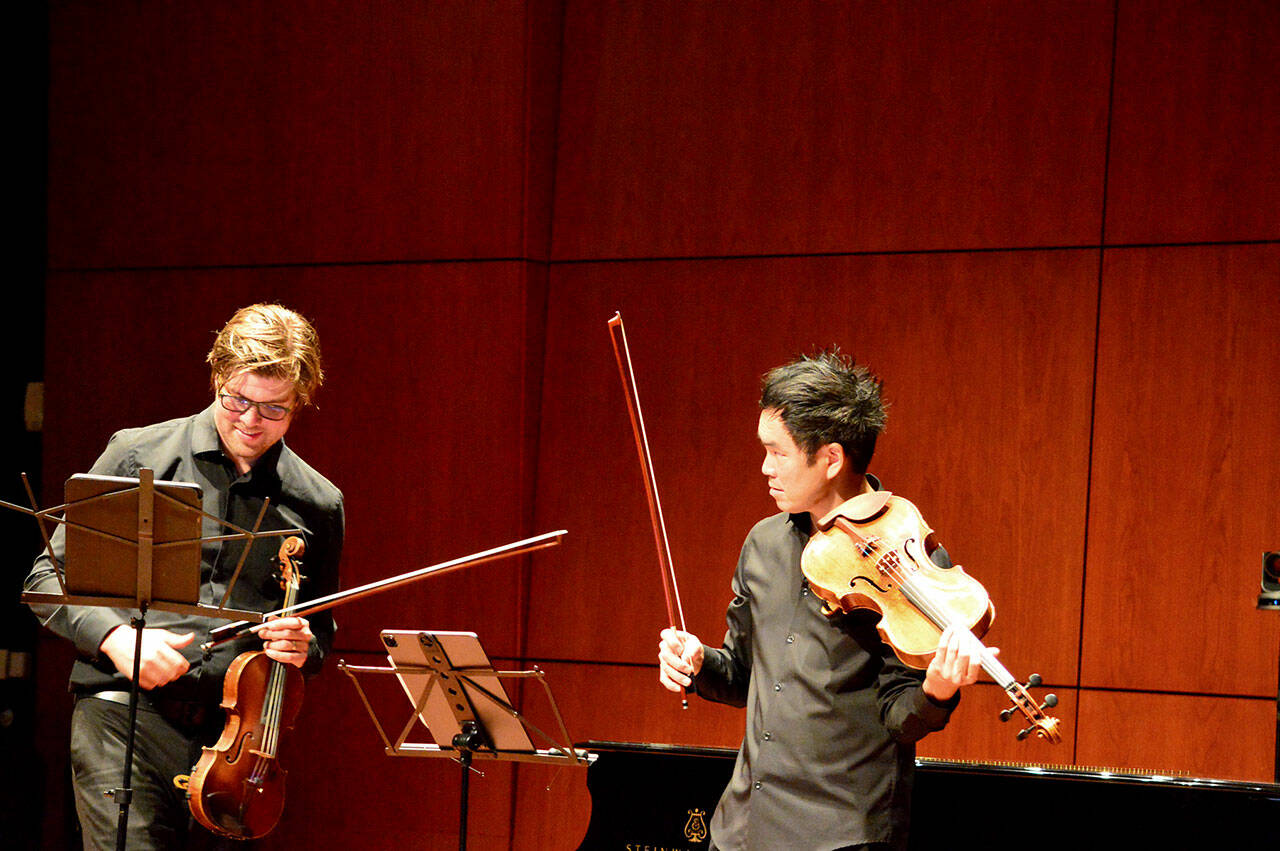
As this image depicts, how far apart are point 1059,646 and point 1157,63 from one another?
5.26 feet

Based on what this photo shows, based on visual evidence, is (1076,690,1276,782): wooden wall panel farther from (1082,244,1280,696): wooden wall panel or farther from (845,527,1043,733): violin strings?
(845,527,1043,733): violin strings

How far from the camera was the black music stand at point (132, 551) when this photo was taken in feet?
7.39

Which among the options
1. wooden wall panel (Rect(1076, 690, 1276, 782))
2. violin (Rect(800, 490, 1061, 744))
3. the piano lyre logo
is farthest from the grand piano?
wooden wall panel (Rect(1076, 690, 1276, 782))

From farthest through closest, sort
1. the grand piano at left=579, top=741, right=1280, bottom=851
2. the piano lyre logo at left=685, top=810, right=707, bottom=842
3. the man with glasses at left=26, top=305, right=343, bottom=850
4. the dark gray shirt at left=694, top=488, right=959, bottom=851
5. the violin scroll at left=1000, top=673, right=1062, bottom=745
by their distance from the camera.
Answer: the piano lyre logo at left=685, top=810, right=707, bottom=842, the man with glasses at left=26, top=305, right=343, bottom=850, the grand piano at left=579, top=741, right=1280, bottom=851, the dark gray shirt at left=694, top=488, right=959, bottom=851, the violin scroll at left=1000, top=673, right=1062, bottom=745

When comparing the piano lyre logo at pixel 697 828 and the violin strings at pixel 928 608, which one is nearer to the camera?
the violin strings at pixel 928 608

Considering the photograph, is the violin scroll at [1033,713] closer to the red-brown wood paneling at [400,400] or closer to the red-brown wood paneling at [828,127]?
the red-brown wood paneling at [828,127]

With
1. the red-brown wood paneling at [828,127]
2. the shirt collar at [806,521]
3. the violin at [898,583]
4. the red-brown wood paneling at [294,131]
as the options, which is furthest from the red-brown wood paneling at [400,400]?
the violin at [898,583]

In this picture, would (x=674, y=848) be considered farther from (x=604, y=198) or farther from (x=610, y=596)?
(x=604, y=198)

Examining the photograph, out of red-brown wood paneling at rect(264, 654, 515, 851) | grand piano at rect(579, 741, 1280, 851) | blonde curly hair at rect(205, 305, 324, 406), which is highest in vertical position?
blonde curly hair at rect(205, 305, 324, 406)

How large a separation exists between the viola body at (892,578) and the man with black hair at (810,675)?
0.15 feet

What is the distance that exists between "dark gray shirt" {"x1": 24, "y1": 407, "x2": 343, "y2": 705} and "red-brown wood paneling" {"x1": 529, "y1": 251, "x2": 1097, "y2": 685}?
128 cm

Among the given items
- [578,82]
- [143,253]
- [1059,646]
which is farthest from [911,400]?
[143,253]

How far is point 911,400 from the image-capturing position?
375 cm

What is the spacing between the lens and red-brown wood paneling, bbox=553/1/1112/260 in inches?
144
